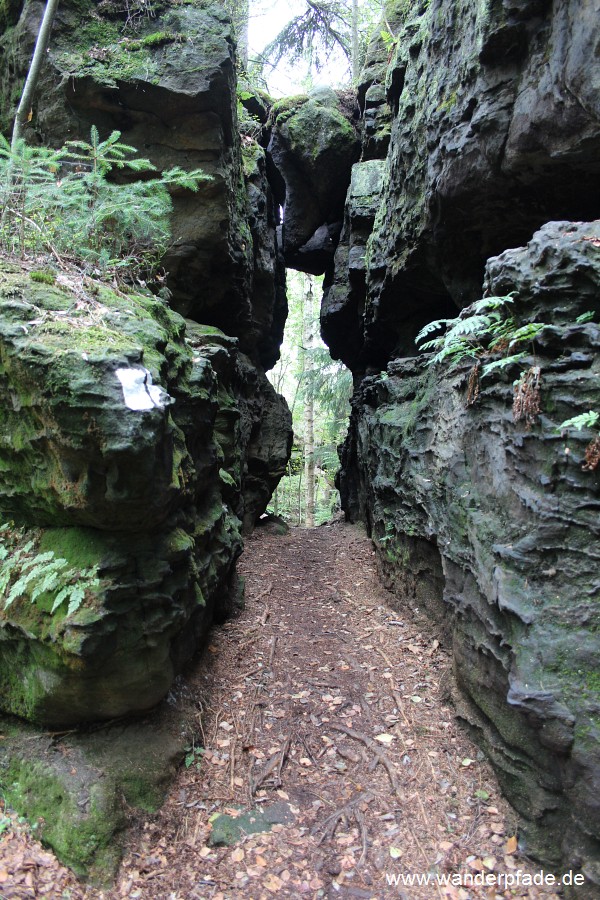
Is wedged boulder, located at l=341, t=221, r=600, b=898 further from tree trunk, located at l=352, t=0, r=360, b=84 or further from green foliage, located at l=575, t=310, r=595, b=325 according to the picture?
tree trunk, located at l=352, t=0, r=360, b=84

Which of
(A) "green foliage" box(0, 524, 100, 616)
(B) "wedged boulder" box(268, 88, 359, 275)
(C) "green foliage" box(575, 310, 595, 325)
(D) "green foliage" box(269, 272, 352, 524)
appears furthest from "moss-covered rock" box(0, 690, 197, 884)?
(B) "wedged boulder" box(268, 88, 359, 275)

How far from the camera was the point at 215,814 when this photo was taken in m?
3.84

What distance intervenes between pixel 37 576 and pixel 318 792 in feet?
9.63

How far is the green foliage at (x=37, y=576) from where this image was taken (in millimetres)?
3529

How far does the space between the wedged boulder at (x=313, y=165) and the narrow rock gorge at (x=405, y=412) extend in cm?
554

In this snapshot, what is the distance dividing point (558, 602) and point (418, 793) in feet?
6.59

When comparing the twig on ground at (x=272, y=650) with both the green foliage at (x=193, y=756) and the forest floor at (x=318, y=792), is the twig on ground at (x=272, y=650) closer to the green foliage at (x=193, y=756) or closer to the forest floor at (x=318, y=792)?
the forest floor at (x=318, y=792)

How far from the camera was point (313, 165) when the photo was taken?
1476cm

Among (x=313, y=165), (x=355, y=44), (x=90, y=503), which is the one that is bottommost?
(x=90, y=503)

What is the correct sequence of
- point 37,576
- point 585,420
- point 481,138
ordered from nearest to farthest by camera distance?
point 585,420, point 37,576, point 481,138

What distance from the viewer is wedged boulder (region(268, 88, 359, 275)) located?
14477 mm

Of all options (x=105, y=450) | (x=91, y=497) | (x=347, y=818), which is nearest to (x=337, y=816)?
(x=347, y=818)

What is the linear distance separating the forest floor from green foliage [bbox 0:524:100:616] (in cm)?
171

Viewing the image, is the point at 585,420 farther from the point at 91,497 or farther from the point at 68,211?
the point at 68,211
